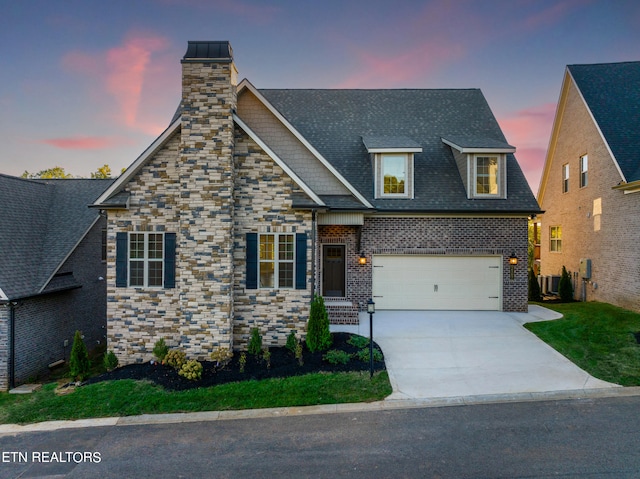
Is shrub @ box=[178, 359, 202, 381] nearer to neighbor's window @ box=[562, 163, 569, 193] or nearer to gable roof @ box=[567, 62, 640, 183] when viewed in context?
gable roof @ box=[567, 62, 640, 183]

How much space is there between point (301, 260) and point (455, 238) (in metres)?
6.59

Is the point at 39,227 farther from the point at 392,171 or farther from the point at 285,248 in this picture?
the point at 392,171

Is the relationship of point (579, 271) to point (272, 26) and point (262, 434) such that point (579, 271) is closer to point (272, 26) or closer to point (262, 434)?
point (262, 434)

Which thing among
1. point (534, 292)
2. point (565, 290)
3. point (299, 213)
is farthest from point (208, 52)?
point (565, 290)

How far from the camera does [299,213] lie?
408 inches

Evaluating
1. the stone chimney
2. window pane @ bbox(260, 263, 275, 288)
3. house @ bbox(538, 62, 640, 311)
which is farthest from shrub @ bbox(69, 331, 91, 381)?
house @ bbox(538, 62, 640, 311)

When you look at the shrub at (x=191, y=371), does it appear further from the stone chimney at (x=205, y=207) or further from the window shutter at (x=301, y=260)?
the window shutter at (x=301, y=260)

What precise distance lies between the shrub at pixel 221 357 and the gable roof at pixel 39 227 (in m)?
6.43

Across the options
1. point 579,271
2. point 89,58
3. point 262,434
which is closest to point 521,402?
point 262,434

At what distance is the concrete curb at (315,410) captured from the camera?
6910 mm

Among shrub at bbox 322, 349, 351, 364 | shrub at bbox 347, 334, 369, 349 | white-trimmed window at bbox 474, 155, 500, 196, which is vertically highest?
white-trimmed window at bbox 474, 155, 500, 196

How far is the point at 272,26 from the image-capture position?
16.2 metres

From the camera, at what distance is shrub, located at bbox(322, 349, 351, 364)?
885cm

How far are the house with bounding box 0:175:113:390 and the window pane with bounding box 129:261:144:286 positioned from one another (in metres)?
3.64
